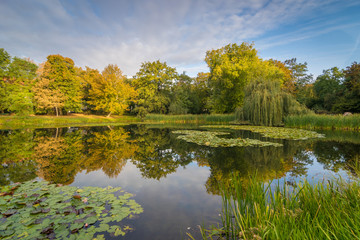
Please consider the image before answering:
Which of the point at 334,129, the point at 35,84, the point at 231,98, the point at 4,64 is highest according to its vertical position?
the point at 4,64

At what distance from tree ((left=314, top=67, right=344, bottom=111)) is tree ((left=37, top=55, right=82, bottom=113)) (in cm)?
4111

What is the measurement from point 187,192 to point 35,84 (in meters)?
33.8

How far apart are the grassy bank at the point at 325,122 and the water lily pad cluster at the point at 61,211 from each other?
52.8ft

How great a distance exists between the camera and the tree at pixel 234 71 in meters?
23.2

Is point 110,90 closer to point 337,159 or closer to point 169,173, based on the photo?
point 169,173

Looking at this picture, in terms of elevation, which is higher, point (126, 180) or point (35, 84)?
point (35, 84)

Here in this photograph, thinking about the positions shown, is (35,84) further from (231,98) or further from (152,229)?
(152,229)

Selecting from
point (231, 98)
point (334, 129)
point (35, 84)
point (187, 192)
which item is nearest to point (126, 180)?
point (187, 192)

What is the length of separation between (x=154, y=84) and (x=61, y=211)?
105 feet

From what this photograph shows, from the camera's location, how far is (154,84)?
3341 cm

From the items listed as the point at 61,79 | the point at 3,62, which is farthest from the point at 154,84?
the point at 3,62

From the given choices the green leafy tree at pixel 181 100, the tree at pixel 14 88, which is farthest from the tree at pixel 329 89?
the tree at pixel 14 88

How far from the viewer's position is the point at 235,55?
85.7 ft

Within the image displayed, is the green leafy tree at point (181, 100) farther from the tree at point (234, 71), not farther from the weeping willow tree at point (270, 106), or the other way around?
the weeping willow tree at point (270, 106)
